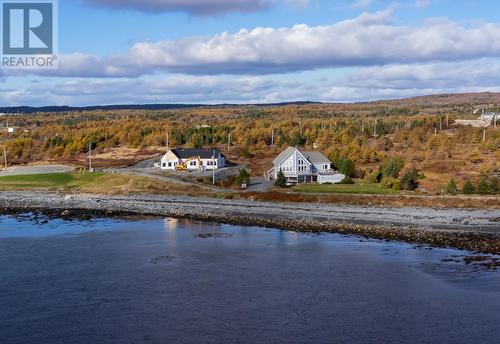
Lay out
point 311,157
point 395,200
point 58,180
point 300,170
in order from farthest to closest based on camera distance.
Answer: point 58,180, point 311,157, point 300,170, point 395,200

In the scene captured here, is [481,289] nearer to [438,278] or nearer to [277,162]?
[438,278]

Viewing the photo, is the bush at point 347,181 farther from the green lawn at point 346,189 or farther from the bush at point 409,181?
the bush at point 409,181

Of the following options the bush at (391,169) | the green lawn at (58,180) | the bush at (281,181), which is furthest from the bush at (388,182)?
the green lawn at (58,180)

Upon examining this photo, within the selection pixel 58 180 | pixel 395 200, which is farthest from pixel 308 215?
pixel 58 180

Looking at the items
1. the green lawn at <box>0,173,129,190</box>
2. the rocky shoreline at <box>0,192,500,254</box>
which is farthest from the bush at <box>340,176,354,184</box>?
the green lawn at <box>0,173,129,190</box>

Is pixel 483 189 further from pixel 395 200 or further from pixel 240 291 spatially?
pixel 240 291

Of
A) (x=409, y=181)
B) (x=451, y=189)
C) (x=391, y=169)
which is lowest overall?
(x=451, y=189)

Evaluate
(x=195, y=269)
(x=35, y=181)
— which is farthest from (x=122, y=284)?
(x=35, y=181)
